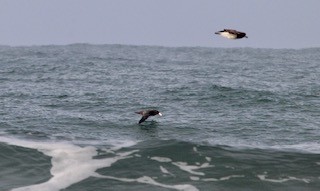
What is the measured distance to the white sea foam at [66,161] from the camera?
1731cm

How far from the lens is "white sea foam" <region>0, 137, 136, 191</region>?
56.8 feet

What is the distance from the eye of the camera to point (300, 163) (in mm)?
19031

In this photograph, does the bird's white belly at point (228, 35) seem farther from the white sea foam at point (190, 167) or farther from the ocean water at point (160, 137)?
the white sea foam at point (190, 167)

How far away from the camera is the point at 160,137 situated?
2306 centimetres

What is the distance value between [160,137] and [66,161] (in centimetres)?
531

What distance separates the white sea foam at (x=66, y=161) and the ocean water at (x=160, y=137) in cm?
4

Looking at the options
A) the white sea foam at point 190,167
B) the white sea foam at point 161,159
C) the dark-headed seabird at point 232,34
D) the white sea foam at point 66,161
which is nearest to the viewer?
the dark-headed seabird at point 232,34

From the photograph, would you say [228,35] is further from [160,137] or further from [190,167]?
[160,137]

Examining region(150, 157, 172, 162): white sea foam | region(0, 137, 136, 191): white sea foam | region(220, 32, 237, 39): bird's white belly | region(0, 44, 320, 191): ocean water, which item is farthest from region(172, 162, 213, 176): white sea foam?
region(220, 32, 237, 39): bird's white belly

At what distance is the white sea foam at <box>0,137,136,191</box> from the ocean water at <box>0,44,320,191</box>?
0.04 m

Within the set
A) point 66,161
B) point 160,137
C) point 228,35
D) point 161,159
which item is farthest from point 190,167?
point 228,35

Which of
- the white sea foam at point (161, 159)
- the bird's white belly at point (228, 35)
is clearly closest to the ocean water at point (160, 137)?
the white sea foam at point (161, 159)

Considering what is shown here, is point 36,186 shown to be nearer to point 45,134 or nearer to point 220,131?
point 45,134

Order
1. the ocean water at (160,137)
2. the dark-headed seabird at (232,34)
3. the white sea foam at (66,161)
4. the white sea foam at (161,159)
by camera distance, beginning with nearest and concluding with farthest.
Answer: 1. the dark-headed seabird at (232,34)
2. the white sea foam at (66,161)
3. the ocean water at (160,137)
4. the white sea foam at (161,159)
